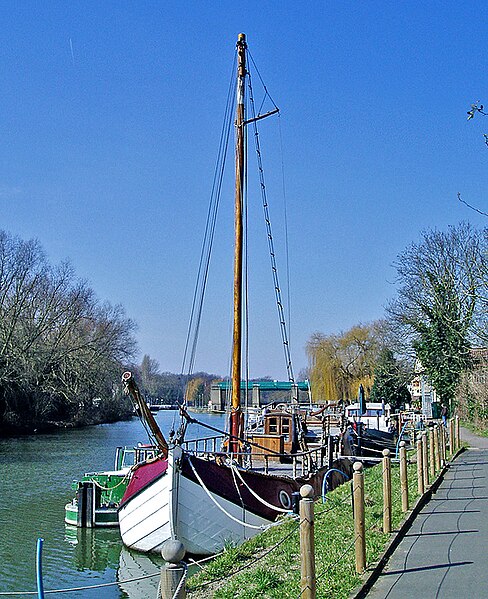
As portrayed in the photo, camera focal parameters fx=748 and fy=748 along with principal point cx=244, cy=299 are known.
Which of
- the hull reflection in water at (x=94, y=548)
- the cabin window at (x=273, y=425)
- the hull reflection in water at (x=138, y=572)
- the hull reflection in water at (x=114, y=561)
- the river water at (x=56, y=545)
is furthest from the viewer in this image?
the cabin window at (x=273, y=425)

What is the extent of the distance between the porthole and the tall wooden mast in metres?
1.77

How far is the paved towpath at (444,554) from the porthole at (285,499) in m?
3.55

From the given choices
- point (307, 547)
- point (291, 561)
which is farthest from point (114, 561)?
point (307, 547)

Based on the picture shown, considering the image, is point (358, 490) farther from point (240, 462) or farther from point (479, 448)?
point (479, 448)

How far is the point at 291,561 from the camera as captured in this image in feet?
32.3

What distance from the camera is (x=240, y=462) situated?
18062 mm

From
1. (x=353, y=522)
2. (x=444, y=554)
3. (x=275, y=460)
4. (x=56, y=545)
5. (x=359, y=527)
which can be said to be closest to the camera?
(x=359, y=527)

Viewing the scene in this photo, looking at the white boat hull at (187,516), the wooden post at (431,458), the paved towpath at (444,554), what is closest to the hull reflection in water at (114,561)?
the white boat hull at (187,516)

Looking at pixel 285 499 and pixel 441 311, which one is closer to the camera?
pixel 285 499

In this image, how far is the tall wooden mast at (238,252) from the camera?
19.1 m

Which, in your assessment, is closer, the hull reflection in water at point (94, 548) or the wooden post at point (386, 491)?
the wooden post at point (386, 491)

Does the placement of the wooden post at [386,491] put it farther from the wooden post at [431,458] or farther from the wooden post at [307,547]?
the wooden post at [431,458]

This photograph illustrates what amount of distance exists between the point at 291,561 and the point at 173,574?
16.6 ft

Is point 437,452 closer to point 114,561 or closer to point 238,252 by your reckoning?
point 238,252
